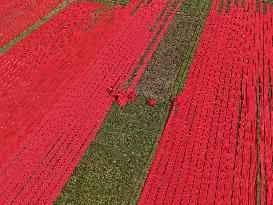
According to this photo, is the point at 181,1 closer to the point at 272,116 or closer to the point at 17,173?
the point at 272,116

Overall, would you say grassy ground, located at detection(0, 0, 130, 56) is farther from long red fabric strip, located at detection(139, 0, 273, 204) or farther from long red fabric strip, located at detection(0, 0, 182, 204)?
long red fabric strip, located at detection(139, 0, 273, 204)

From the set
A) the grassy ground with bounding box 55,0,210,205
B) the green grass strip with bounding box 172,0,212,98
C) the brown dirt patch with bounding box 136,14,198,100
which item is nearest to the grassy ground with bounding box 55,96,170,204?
the grassy ground with bounding box 55,0,210,205

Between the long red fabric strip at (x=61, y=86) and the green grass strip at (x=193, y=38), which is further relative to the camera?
the green grass strip at (x=193, y=38)

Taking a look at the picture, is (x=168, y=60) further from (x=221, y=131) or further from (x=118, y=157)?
(x=118, y=157)

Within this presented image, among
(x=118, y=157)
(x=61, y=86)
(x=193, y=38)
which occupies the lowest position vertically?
(x=118, y=157)

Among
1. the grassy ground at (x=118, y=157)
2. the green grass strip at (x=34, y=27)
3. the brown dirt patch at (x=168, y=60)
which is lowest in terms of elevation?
the grassy ground at (x=118, y=157)

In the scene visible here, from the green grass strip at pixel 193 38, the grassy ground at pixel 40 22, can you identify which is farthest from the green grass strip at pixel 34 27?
the green grass strip at pixel 193 38

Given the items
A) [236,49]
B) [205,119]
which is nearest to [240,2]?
[236,49]

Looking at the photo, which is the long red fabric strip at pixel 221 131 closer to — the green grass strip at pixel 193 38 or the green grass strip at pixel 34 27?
the green grass strip at pixel 193 38

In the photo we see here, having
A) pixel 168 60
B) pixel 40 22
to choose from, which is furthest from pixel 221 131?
pixel 40 22

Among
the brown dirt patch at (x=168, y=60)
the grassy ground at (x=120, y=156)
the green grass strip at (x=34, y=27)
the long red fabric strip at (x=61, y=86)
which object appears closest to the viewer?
the grassy ground at (x=120, y=156)

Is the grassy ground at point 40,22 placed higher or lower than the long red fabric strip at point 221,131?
higher
